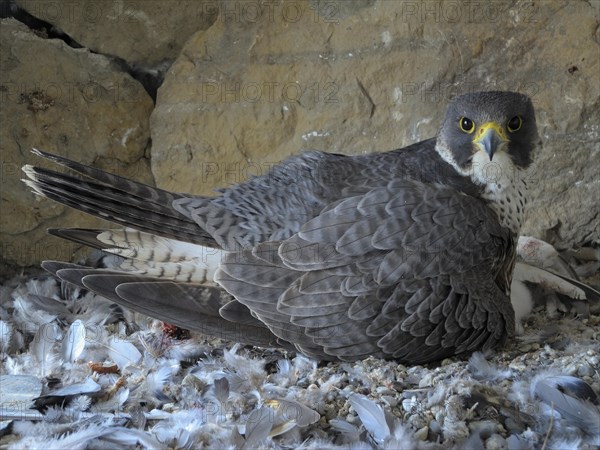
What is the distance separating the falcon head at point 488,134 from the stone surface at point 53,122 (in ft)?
5.56

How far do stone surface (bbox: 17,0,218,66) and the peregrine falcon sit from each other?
1044mm

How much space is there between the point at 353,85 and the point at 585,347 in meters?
1.67

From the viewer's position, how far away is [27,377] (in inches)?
97.2

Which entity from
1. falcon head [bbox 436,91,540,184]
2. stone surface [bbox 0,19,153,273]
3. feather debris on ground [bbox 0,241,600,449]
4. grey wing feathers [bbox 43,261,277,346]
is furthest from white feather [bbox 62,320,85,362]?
falcon head [bbox 436,91,540,184]

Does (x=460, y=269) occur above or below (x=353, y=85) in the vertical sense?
below

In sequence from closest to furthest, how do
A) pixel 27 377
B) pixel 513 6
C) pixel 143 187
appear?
pixel 27 377 < pixel 143 187 < pixel 513 6

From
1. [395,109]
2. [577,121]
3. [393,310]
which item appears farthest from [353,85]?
[393,310]

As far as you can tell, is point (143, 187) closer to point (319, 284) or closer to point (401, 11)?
point (319, 284)

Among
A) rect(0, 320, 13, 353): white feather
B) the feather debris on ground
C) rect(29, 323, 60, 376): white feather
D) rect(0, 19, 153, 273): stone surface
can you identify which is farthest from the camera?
rect(0, 19, 153, 273): stone surface

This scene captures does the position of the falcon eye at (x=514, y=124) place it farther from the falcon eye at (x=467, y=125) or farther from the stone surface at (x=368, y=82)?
the stone surface at (x=368, y=82)

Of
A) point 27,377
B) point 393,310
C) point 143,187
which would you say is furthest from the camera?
point 143,187

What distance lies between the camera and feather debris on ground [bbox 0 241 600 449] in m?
2.15

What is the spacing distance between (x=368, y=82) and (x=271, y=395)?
180 centimetres

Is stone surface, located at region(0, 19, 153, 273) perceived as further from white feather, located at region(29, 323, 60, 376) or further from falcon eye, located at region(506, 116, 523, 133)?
falcon eye, located at region(506, 116, 523, 133)
